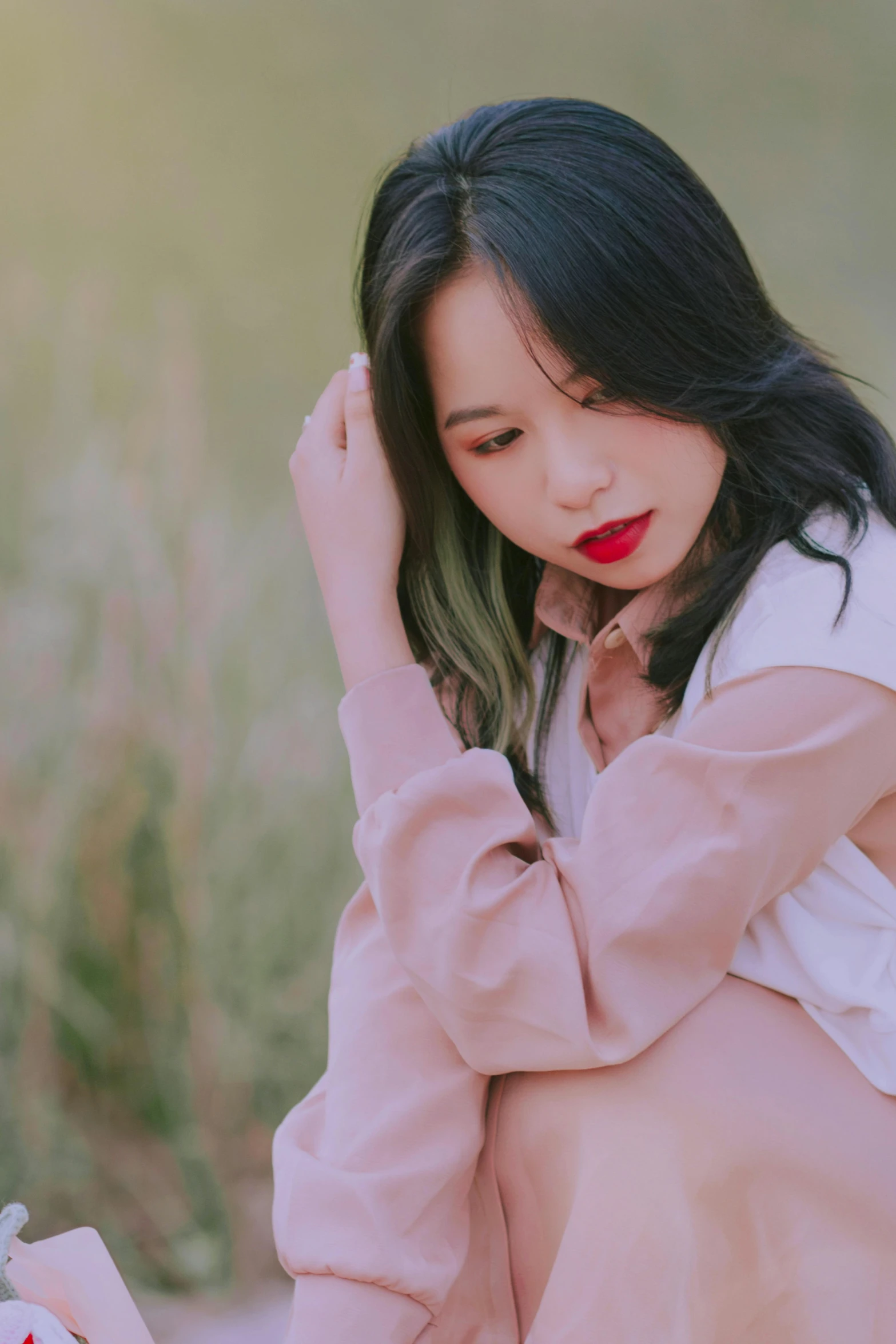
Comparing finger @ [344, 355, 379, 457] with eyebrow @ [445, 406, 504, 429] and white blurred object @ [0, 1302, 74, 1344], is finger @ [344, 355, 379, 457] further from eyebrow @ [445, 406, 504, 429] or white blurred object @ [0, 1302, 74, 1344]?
white blurred object @ [0, 1302, 74, 1344]

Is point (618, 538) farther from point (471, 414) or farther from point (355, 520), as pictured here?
point (355, 520)

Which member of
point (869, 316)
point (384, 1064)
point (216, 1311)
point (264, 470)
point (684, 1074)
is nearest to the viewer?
→ point (684, 1074)

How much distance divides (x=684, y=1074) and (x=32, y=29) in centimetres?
136

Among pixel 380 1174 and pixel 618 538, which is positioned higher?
pixel 618 538

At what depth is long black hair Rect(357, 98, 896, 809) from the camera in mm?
896

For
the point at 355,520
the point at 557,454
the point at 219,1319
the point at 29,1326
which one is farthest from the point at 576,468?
the point at 219,1319

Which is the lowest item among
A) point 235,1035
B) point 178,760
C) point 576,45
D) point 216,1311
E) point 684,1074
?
point 216,1311

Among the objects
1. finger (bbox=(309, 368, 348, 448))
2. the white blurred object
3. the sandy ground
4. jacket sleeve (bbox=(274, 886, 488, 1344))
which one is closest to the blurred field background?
the sandy ground

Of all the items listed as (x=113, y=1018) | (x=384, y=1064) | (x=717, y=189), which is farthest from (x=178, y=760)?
(x=717, y=189)

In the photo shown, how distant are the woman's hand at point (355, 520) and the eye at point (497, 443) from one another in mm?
138

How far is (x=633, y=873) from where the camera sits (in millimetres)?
832

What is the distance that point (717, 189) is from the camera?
1.67 metres

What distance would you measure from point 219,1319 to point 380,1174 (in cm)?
69

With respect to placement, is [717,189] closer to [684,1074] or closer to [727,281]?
[727,281]
